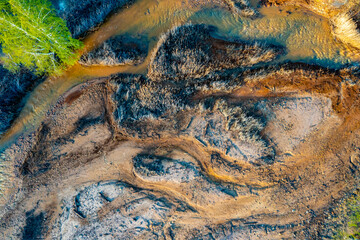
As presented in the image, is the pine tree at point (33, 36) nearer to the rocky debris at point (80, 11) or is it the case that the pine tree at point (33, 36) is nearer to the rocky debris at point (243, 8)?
the rocky debris at point (80, 11)

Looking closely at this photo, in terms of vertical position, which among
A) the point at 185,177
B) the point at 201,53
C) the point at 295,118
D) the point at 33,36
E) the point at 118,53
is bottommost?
the point at 295,118

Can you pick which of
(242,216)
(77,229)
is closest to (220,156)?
(242,216)

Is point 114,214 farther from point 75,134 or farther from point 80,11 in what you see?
point 80,11

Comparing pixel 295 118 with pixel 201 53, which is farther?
pixel 201 53

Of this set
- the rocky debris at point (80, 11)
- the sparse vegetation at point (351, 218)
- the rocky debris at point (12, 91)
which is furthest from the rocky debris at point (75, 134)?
the sparse vegetation at point (351, 218)

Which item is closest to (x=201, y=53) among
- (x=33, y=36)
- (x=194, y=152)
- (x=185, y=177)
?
(x=194, y=152)

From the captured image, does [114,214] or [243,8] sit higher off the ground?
[243,8]
